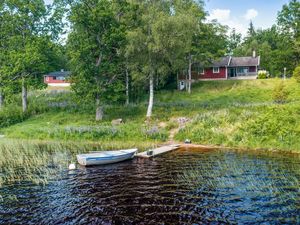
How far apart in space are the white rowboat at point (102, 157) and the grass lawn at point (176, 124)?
6.03 m

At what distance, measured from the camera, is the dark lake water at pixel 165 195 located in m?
14.2

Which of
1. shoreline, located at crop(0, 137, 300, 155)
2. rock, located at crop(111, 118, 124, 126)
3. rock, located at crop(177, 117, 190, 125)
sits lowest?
shoreline, located at crop(0, 137, 300, 155)

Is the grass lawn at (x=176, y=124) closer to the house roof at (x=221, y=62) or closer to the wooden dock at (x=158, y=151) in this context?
the wooden dock at (x=158, y=151)

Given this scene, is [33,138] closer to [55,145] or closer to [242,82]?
[55,145]

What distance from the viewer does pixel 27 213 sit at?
14836 mm

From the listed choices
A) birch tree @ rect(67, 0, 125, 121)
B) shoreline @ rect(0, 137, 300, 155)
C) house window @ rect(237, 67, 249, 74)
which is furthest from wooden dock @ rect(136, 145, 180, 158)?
house window @ rect(237, 67, 249, 74)

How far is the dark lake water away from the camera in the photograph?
14.2 metres

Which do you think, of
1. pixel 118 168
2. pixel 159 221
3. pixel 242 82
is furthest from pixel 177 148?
pixel 242 82

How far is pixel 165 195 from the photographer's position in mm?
17188

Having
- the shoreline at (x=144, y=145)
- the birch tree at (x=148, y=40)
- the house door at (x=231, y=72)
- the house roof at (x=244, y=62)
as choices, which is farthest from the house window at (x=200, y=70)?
the shoreline at (x=144, y=145)

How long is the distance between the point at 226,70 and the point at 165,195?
59112mm

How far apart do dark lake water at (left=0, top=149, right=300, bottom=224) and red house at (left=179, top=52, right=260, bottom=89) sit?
46.6 metres

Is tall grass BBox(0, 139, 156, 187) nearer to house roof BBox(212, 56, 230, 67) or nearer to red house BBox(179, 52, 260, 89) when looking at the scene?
red house BBox(179, 52, 260, 89)

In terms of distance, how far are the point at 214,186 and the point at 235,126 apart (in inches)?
638
